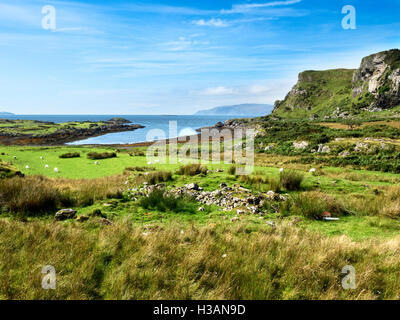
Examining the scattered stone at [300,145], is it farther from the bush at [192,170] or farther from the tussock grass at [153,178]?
the tussock grass at [153,178]

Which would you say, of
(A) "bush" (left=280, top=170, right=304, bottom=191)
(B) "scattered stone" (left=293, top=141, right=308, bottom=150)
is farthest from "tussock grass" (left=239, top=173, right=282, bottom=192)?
(B) "scattered stone" (left=293, top=141, right=308, bottom=150)

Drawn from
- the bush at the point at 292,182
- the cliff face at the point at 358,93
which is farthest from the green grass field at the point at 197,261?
the cliff face at the point at 358,93

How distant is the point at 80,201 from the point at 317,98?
208 m

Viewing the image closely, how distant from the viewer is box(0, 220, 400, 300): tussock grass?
3.70m

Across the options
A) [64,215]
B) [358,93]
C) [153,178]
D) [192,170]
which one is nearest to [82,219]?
[64,215]

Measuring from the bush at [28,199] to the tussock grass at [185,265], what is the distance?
2.65m

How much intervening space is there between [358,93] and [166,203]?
584 ft

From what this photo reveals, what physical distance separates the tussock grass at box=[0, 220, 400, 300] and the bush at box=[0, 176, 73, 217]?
104 inches

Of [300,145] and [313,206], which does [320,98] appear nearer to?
[300,145]

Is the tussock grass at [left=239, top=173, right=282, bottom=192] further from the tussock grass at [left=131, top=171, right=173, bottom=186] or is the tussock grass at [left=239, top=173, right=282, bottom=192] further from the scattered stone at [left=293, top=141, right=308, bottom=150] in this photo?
the scattered stone at [left=293, top=141, right=308, bottom=150]

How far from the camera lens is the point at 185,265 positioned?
14.2 feet
